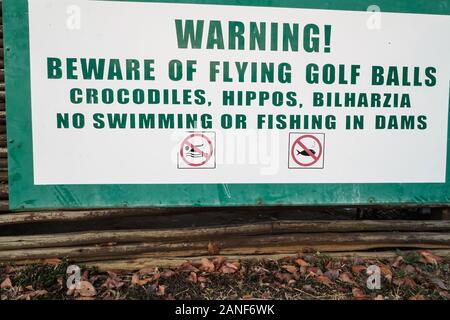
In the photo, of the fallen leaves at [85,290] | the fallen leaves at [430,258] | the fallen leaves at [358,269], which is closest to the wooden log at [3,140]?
the fallen leaves at [85,290]

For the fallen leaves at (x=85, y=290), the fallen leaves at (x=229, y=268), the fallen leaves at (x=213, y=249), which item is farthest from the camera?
the fallen leaves at (x=213, y=249)

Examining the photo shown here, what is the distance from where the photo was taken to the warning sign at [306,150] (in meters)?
3.23

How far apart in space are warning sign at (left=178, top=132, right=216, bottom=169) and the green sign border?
0.20 metres

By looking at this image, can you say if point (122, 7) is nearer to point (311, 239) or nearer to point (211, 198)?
point (211, 198)

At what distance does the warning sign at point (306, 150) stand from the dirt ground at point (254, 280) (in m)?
0.88

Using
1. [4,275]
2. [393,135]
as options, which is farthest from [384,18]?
[4,275]

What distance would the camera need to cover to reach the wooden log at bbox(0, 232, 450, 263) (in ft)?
11.0

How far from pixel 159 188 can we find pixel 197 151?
46 cm

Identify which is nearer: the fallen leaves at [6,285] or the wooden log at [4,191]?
the fallen leaves at [6,285]

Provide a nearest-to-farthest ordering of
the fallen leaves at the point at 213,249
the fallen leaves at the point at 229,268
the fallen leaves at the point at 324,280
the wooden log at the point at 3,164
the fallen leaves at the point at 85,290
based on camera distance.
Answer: the fallen leaves at the point at 85,290 → the fallen leaves at the point at 324,280 → the fallen leaves at the point at 229,268 → the fallen leaves at the point at 213,249 → the wooden log at the point at 3,164

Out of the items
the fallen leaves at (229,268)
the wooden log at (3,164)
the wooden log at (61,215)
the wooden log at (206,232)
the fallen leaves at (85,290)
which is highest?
the wooden log at (3,164)

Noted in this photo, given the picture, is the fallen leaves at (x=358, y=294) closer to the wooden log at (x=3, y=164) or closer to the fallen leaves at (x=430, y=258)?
the fallen leaves at (x=430, y=258)

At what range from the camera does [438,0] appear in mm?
3287

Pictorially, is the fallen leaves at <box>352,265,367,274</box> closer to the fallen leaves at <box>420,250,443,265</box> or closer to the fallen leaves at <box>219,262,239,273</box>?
the fallen leaves at <box>420,250,443,265</box>
